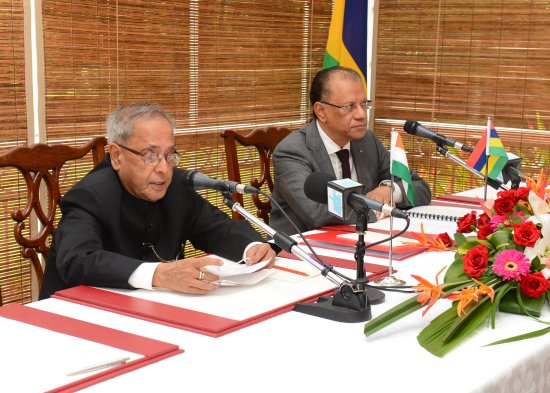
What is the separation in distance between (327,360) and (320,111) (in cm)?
193

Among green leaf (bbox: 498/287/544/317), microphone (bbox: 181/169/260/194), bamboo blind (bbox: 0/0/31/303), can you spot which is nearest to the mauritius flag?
bamboo blind (bbox: 0/0/31/303)

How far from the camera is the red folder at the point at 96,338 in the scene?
4.72 ft

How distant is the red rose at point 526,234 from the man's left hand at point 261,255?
0.66 meters

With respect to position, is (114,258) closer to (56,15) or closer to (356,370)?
(356,370)

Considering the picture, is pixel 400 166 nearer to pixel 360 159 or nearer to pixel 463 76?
pixel 360 159

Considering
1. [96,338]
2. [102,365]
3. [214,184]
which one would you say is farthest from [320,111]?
[102,365]

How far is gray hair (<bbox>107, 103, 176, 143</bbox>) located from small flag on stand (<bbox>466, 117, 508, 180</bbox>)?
1.04m

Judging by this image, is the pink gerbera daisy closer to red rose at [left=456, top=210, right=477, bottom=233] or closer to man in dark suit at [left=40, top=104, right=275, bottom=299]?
red rose at [left=456, top=210, right=477, bottom=233]

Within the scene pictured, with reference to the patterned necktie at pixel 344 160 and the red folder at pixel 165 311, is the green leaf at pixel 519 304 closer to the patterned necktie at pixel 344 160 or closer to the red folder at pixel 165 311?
the red folder at pixel 165 311

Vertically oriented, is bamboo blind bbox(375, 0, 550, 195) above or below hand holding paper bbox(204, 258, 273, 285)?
above

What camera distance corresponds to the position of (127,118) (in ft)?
7.69

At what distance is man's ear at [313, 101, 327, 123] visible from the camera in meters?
3.37

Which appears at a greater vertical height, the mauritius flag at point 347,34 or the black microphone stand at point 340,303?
the mauritius flag at point 347,34

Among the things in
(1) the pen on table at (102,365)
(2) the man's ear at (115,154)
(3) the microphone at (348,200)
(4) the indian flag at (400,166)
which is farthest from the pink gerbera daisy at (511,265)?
(2) the man's ear at (115,154)
